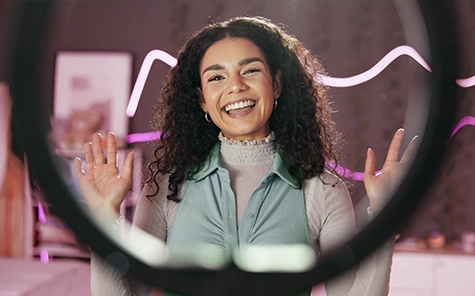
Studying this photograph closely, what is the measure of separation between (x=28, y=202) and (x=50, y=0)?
1467 mm

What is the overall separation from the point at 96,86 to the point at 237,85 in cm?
143

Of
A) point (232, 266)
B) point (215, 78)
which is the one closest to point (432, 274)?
point (215, 78)

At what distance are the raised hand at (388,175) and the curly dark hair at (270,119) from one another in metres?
0.10

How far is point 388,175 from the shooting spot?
26 cm

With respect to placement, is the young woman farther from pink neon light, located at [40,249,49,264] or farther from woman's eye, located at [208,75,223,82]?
pink neon light, located at [40,249,49,264]

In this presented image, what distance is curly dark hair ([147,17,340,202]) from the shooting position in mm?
382

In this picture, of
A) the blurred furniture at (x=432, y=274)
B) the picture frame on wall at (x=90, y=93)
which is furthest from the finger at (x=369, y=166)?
the picture frame on wall at (x=90, y=93)

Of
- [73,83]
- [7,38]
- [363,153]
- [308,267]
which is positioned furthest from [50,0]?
[73,83]

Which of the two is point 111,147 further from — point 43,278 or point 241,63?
point 43,278

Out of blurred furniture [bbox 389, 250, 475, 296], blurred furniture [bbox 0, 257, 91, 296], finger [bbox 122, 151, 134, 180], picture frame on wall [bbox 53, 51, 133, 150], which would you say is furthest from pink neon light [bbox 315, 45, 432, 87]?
picture frame on wall [bbox 53, 51, 133, 150]

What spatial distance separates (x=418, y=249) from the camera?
4.75 feet

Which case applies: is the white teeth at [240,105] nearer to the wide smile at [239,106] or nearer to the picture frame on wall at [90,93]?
the wide smile at [239,106]

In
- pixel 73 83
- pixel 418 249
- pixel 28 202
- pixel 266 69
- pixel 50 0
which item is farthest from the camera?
pixel 73 83

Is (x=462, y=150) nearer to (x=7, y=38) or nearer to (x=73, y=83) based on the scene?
(x=73, y=83)
